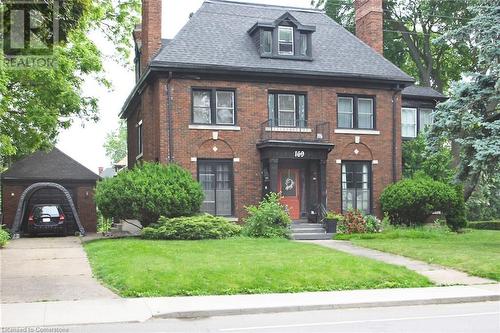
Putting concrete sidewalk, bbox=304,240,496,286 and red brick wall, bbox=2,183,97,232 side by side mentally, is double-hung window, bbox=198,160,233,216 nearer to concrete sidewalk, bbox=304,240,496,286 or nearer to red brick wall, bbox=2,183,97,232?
concrete sidewalk, bbox=304,240,496,286

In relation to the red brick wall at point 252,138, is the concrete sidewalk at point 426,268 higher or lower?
lower

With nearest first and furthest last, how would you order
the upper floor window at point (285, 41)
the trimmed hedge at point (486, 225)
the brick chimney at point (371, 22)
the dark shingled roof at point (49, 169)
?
the upper floor window at point (285, 41), the dark shingled roof at point (49, 169), the brick chimney at point (371, 22), the trimmed hedge at point (486, 225)

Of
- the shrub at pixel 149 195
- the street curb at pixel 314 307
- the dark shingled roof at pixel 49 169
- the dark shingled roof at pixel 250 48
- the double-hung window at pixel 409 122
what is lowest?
the street curb at pixel 314 307

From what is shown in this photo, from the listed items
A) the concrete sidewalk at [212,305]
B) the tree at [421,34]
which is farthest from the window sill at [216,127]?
the tree at [421,34]

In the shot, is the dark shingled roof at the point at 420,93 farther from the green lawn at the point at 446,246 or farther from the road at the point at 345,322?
the road at the point at 345,322

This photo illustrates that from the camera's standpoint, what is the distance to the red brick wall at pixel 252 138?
2338 cm

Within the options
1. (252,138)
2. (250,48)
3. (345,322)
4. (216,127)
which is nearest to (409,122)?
(250,48)

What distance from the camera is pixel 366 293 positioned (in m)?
12.2

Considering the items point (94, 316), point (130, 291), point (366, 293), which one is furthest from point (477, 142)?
point (94, 316)

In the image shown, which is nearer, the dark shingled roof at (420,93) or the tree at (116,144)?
the dark shingled roof at (420,93)

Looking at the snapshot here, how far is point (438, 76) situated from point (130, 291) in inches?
1491

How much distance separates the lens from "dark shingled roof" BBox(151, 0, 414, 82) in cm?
2372

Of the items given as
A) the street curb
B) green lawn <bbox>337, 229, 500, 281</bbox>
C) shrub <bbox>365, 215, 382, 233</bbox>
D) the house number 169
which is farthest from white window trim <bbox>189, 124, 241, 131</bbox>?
the street curb

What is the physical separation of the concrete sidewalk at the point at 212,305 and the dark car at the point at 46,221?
14876 millimetres
